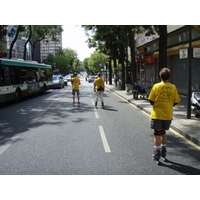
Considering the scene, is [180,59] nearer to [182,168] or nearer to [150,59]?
[150,59]

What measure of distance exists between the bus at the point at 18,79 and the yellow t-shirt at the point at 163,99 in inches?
403

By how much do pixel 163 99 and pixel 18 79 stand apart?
12.7 meters

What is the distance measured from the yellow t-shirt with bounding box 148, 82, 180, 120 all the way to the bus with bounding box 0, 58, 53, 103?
10.2 metres

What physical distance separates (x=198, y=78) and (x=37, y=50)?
109m

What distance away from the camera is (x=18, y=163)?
4625 mm

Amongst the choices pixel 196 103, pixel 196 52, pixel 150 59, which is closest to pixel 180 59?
pixel 150 59

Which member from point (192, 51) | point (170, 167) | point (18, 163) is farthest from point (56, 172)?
point (192, 51)

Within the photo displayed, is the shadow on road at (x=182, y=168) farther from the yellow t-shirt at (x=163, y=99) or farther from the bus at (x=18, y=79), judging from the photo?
the bus at (x=18, y=79)

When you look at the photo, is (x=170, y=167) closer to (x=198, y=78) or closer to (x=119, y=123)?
(x=119, y=123)

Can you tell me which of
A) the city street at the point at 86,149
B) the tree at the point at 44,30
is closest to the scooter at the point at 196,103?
the city street at the point at 86,149

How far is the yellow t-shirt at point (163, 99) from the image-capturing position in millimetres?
4559

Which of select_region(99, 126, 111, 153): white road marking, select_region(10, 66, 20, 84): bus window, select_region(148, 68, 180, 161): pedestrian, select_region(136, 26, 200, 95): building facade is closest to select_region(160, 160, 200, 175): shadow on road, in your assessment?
select_region(148, 68, 180, 161): pedestrian

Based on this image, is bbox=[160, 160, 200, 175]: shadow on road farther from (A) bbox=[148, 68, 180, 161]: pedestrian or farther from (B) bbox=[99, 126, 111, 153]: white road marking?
(B) bbox=[99, 126, 111, 153]: white road marking

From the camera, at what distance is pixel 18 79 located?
15.5m
